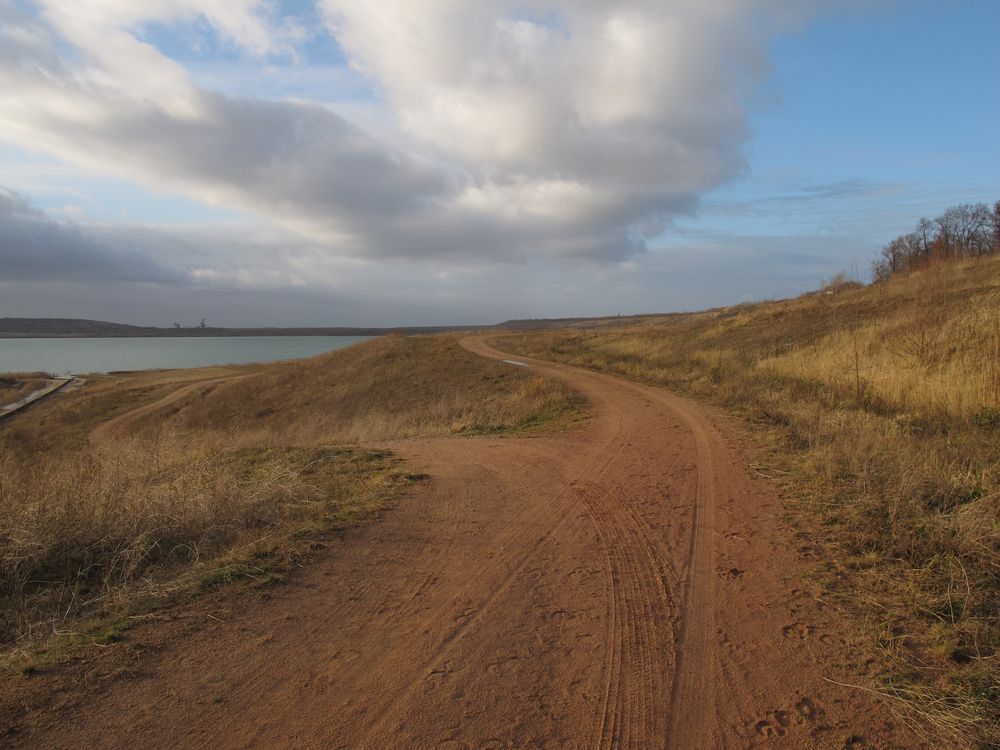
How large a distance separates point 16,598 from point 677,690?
509 centimetres

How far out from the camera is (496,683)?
336 centimetres

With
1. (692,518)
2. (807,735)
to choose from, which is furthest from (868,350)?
(807,735)

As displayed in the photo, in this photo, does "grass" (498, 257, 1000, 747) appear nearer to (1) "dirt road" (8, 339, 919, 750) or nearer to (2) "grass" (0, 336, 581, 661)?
(1) "dirt road" (8, 339, 919, 750)

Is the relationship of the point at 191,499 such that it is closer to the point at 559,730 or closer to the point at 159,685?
the point at 159,685

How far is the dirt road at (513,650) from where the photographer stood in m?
2.96

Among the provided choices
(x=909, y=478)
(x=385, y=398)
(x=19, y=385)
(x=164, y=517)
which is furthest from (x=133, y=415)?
(x=909, y=478)

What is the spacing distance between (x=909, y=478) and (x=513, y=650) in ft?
16.0

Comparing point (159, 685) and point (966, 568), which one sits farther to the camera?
point (966, 568)

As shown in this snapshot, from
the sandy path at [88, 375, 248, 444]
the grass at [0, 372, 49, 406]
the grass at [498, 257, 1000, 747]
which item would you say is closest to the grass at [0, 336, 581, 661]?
the grass at [498, 257, 1000, 747]

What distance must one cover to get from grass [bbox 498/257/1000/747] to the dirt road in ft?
1.21

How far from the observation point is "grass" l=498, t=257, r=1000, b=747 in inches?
136

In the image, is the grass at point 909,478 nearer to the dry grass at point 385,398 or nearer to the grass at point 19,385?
the dry grass at point 385,398

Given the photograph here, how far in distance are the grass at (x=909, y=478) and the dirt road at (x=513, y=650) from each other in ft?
1.21

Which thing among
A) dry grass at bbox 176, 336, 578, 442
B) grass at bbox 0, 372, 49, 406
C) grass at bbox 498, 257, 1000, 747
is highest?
grass at bbox 498, 257, 1000, 747
